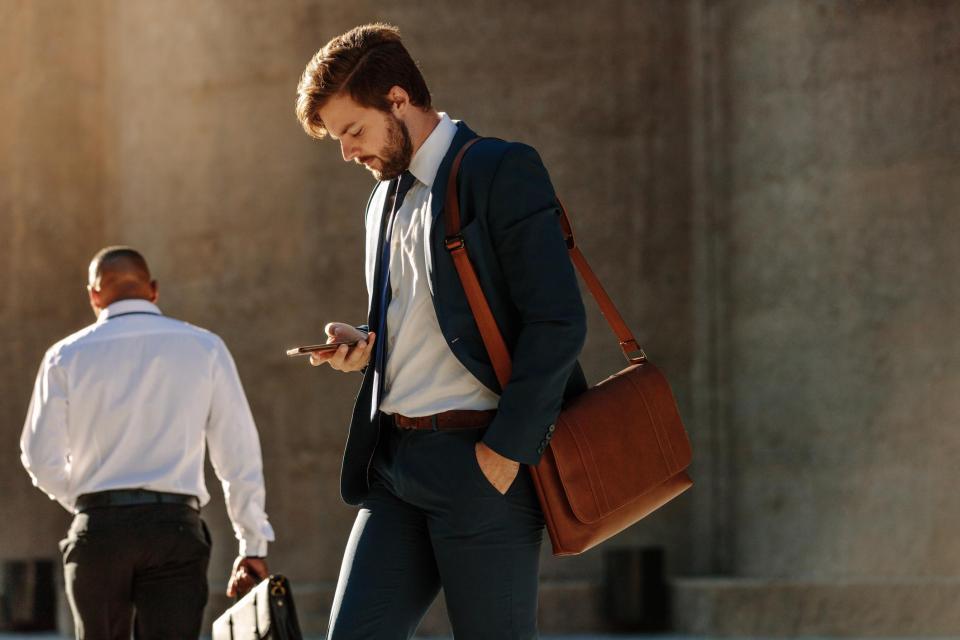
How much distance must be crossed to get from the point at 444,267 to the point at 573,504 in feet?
1.76

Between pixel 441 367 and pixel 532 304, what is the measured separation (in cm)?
24

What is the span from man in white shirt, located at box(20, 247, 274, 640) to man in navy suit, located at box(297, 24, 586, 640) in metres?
1.51

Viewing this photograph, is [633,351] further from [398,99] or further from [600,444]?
[398,99]

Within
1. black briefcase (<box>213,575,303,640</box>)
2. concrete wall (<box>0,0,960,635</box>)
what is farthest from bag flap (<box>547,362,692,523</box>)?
concrete wall (<box>0,0,960,635</box>)

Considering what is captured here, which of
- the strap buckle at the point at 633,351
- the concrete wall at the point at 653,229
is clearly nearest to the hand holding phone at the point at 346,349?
the strap buckle at the point at 633,351

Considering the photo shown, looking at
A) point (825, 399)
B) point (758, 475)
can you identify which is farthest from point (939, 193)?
point (758, 475)

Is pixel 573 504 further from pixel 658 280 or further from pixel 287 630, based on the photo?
pixel 658 280

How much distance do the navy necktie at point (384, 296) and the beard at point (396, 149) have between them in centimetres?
7

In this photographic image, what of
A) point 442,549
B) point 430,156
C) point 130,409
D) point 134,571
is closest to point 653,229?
point 130,409

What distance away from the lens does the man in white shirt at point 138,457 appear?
453 centimetres

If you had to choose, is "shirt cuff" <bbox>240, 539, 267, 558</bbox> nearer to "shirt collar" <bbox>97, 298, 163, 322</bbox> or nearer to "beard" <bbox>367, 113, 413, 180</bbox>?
"shirt collar" <bbox>97, 298, 163, 322</bbox>

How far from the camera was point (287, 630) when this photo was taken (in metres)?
3.34

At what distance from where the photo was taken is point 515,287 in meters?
3.04

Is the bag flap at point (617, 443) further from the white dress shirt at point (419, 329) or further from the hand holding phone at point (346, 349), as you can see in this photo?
the hand holding phone at point (346, 349)
